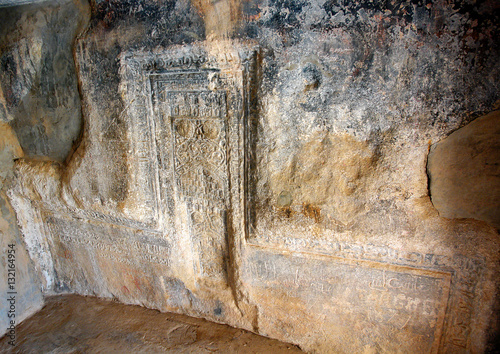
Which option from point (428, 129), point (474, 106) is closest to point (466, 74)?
point (474, 106)

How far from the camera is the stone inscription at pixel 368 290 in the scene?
1854mm

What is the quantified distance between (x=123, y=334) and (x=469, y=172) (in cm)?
279

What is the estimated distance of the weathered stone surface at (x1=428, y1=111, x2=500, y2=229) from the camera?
1512mm

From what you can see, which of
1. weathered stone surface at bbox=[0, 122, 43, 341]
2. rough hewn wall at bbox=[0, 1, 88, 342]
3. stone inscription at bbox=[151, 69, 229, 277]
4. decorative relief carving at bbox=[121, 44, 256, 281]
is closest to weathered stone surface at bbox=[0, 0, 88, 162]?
rough hewn wall at bbox=[0, 1, 88, 342]

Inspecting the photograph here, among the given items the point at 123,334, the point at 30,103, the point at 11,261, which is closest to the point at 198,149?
the point at 30,103

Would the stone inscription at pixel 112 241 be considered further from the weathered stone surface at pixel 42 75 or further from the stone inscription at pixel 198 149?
the weathered stone surface at pixel 42 75

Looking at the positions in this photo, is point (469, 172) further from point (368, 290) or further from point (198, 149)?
point (198, 149)

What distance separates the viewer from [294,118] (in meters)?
1.83

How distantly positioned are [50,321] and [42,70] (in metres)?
2.21

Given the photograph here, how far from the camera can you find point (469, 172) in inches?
62.2

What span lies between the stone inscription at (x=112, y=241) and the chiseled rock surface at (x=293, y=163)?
24 mm

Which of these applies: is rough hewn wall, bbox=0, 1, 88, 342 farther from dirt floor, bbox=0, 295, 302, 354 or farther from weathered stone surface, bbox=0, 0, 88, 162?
dirt floor, bbox=0, 295, 302, 354

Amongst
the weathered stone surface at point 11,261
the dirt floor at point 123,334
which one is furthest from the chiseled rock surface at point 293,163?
the weathered stone surface at point 11,261

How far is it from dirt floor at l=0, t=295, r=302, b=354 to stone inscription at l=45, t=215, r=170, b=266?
0.54 metres
